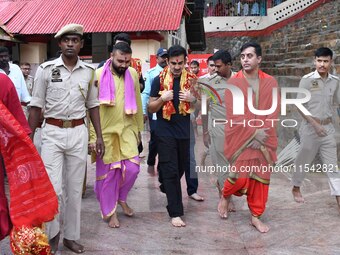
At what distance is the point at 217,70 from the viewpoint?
4.68 metres

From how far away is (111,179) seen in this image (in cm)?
435

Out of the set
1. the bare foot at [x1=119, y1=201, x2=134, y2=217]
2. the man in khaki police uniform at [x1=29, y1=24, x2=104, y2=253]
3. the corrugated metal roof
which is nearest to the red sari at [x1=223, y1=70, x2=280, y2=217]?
the bare foot at [x1=119, y1=201, x2=134, y2=217]

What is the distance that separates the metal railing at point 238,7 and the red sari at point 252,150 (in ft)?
61.9

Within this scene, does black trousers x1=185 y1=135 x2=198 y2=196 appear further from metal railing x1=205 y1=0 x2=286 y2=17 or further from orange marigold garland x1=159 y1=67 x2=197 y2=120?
metal railing x1=205 y1=0 x2=286 y2=17

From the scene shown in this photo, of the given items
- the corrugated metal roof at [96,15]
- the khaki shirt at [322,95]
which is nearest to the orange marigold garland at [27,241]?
the khaki shirt at [322,95]

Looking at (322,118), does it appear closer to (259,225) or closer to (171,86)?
(259,225)

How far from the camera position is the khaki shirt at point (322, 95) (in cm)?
459

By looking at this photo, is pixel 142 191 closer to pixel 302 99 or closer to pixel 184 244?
pixel 184 244

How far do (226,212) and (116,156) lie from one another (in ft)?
4.14

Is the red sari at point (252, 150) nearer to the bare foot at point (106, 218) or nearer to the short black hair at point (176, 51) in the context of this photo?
the short black hair at point (176, 51)

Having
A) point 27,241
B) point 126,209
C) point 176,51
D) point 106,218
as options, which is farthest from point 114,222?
point 176,51

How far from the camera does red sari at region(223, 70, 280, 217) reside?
4184 mm

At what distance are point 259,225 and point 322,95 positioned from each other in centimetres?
148

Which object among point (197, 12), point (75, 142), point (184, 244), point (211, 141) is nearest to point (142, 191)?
point (211, 141)
